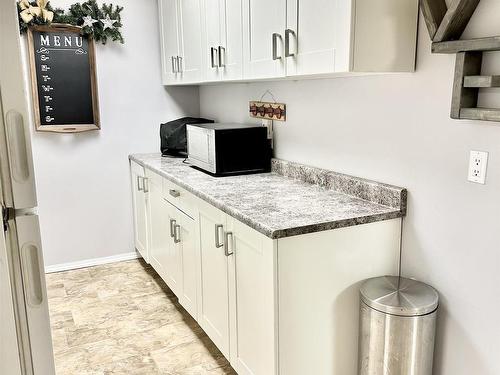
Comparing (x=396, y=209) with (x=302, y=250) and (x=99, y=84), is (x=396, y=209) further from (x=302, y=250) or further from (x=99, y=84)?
(x=99, y=84)

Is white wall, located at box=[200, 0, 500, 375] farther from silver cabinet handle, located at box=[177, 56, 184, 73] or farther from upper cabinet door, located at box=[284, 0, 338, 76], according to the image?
silver cabinet handle, located at box=[177, 56, 184, 73]

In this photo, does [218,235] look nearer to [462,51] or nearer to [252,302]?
[252,302]

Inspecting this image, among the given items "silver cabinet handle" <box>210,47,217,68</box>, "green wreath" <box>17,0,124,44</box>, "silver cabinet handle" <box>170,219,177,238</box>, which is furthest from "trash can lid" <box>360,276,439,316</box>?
"green wreath" <box>17,0,124,44</box>

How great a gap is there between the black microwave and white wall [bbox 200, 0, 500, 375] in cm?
67

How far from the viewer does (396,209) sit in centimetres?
190

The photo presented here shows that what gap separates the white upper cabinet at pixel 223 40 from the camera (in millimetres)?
2424

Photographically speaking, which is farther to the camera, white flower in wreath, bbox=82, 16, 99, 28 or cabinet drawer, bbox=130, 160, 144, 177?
cabinet drawer, bbox=130, 160, 144, 177

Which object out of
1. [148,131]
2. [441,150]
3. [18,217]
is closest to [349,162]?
[441,150]

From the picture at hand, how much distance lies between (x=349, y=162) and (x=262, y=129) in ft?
2.43

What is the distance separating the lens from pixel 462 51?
5.03 ft

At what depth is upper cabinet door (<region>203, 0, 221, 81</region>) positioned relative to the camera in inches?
103

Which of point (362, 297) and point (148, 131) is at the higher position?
point (148, 131)

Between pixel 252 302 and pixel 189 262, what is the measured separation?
0.81 metres

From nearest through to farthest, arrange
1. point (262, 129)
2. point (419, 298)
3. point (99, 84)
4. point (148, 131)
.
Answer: point (419, 298)
point (262, 129)
point (99, 84)
point (148, 131)
